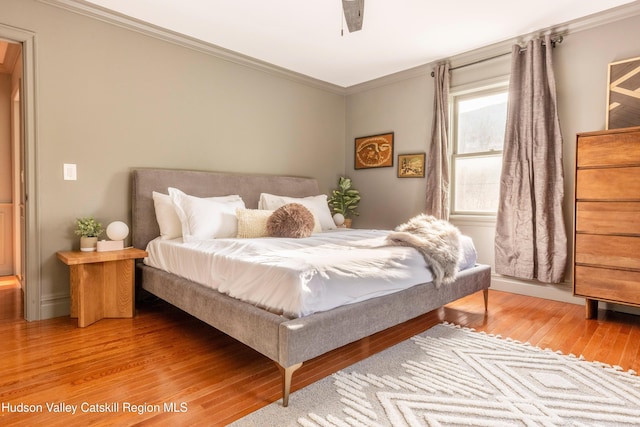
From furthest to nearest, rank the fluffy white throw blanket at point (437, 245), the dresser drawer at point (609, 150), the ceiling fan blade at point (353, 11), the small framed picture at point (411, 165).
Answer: the small framed picture at point (411, 165), the dresser drawer at point (609, 150), the fluffy white throw blanket at point (437, 245), the ceiling fan blade at point (353, 11)

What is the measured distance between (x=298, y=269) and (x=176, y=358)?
1033mm

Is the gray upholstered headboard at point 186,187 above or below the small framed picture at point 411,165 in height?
below

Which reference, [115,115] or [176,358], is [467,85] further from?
[176,358]

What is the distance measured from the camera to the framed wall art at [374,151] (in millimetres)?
4688

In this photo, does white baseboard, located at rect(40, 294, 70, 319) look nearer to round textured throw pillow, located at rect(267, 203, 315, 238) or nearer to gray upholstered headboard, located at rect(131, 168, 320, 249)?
gray upholstered headboard, located at rect(131, 168, 320, 249)

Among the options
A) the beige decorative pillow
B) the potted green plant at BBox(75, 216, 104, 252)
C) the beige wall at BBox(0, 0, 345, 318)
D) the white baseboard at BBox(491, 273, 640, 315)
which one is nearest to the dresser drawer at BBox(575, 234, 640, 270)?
the white baseboard at BBox(491, 273, 640, 315)

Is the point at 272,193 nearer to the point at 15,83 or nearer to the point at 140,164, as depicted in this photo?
the point at 140,164

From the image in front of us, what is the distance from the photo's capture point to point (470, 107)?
409 centimetres

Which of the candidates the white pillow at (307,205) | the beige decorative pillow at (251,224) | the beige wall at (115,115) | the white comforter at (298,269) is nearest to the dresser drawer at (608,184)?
the white comforter at (298,269)

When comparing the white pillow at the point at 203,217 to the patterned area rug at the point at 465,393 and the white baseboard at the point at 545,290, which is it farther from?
the white baseboard at the point at 545,290

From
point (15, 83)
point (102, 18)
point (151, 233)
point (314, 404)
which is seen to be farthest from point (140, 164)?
point (314, 404)

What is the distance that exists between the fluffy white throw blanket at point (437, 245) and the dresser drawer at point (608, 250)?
1.09 meters

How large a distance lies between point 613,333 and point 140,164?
4066 millimetres

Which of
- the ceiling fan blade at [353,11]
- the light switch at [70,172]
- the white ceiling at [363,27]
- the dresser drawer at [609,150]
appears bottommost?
the light switch at [70,172]
